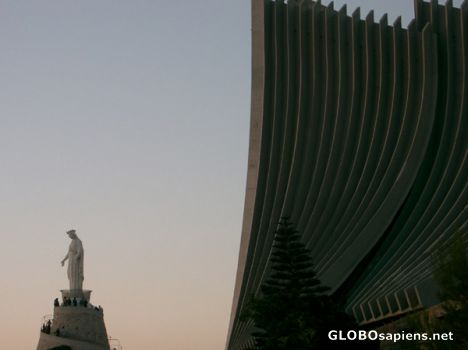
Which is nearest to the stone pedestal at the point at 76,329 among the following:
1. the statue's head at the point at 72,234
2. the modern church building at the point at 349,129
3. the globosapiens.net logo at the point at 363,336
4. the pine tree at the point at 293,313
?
the statue's head at the point at 72,234

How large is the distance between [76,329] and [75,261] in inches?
99.7

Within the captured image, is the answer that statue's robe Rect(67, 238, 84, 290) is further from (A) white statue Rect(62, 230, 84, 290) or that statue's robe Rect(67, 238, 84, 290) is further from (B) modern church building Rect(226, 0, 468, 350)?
(B) modern church building Rect(226, 0, 468, 350)

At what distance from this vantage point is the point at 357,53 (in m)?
31.0

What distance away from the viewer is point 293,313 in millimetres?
22672

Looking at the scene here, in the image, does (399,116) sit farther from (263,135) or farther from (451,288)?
(451,288)

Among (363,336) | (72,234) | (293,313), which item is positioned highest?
(72,234)

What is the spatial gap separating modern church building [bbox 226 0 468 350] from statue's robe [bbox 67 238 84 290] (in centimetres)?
512

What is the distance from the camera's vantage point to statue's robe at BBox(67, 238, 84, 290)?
33.0m

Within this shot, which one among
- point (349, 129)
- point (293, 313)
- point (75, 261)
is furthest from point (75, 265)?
point (293, 313)

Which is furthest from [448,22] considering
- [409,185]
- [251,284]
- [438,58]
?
[251,284]

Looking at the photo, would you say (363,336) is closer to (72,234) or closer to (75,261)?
(75,261)

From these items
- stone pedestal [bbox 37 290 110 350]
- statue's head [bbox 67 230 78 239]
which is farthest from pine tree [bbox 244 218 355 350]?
statue's head [bbox 67 230 78 239]

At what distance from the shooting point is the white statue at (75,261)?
1298 inches

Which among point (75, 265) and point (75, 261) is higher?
point (75, 261)
